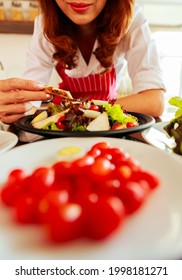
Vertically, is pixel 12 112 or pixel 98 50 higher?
pixel 98 50

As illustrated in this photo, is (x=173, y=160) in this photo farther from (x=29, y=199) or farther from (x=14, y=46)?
(x=14, y=46)

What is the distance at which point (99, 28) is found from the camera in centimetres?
126

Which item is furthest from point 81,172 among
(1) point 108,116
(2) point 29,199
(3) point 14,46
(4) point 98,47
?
(3) point 14,46

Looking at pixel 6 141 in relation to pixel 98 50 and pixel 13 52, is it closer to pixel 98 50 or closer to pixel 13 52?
pixel 98 50

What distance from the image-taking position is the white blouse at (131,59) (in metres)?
1.21

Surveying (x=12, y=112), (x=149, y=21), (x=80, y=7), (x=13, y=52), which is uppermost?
(x=80, y=7)

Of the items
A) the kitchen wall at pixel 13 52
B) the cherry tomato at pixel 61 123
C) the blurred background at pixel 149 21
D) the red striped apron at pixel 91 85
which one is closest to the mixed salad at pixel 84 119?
the cherry tomato at pixel 61 123

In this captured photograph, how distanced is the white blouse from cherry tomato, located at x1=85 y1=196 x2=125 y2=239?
96cm

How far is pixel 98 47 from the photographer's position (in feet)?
4.15

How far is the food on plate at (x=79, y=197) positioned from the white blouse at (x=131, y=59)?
89 cm

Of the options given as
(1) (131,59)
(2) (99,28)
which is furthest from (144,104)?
(2) (99,28)

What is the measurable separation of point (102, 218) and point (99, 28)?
3.84 ft
